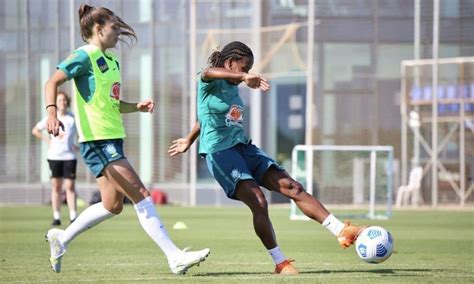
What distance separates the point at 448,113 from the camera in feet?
82.0

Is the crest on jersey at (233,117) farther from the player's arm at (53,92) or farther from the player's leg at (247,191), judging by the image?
the player's arm at (53,92)

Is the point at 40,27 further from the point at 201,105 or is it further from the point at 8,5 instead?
the point at 201,105

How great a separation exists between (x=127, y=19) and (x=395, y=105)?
21.5ft

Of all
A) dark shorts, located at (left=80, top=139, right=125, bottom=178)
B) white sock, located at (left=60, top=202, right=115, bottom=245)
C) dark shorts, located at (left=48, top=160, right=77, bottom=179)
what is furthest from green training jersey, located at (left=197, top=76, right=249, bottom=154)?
dark shorts, located at (left=48, top=160, right=77, bottom=179)

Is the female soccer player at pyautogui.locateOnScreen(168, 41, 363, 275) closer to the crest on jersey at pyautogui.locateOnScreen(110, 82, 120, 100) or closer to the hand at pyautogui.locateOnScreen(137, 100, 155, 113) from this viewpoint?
the hand at pyautogui.locateOnScreen(137, 100, 155, 113)

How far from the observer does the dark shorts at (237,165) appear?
834 centimetres

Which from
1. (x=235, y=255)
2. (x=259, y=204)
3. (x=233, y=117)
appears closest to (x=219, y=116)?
(x=233, y=117)

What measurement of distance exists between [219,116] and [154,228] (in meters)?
1.00

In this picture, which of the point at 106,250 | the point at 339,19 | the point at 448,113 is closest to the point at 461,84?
the point at 448,113

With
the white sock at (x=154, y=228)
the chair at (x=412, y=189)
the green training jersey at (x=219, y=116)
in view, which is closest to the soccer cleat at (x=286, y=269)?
the white sock at (x=154, y=228)

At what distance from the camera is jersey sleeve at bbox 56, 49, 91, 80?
26.0 feet

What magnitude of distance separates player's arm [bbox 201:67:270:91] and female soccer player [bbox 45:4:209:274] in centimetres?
63

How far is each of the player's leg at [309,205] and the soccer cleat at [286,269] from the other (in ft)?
1.25

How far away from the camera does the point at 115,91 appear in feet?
26.9
